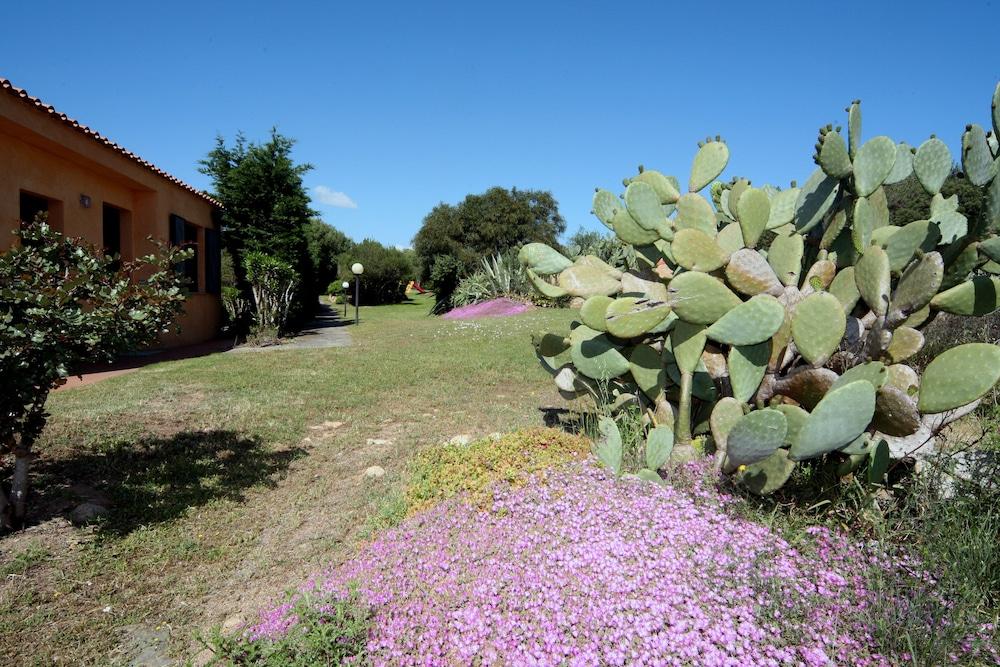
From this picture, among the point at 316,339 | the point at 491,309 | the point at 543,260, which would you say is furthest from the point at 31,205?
the point at 491,309

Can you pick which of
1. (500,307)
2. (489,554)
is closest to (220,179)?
(500,307)

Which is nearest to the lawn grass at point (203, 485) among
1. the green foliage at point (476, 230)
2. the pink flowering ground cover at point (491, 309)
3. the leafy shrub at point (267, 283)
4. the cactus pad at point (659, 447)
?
the cactus pad at point (659, 447)

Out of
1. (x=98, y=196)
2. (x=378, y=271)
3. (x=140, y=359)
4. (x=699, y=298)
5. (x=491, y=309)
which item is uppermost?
(x=378, y=271)

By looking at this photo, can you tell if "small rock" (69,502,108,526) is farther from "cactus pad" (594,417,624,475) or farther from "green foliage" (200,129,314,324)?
"green foliage" (200,129,314,324)

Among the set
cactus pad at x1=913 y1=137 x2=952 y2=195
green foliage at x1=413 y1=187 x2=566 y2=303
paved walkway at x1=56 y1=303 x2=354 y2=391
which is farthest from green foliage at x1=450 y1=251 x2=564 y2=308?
cactus pad at x1=913 y1=137 x2=952 y2=195

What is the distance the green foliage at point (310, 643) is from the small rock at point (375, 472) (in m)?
1.96

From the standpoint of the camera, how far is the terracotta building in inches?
288

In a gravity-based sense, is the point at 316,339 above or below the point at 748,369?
below

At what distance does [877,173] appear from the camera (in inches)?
119

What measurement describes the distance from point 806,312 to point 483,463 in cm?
204

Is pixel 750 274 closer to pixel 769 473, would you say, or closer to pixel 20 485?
pixel 769 473

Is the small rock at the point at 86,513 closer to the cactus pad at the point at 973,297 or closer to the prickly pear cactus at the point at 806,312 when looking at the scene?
the prickly pear cactus at the point at 806,312

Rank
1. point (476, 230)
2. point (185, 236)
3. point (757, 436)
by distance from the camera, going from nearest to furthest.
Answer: point (757, 436) < point (185, 236) < point (476, 230)

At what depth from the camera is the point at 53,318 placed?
2861 mm
